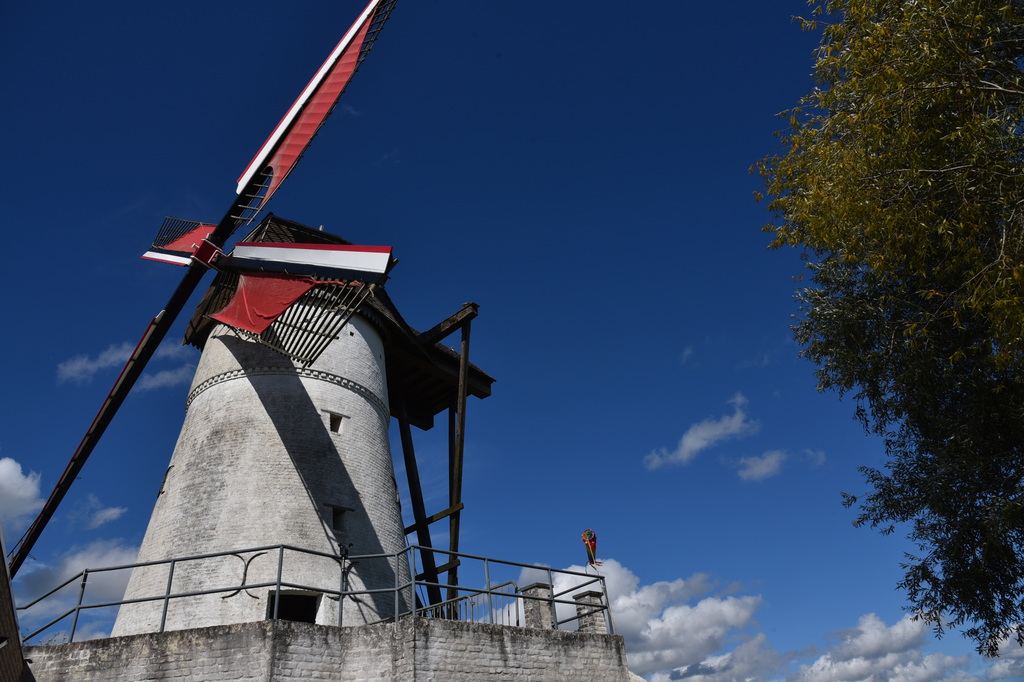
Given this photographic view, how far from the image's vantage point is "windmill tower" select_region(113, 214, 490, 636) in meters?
12.8

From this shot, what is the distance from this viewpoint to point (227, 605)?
1230 cm

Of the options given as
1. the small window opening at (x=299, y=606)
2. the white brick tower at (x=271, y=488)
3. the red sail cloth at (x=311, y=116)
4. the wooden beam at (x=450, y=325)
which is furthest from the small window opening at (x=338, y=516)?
the red sail cloth at (x=311, y=116)

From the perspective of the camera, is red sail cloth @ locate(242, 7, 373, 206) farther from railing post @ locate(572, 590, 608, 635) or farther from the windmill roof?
railing post @ locate(572, 590, 608, 635)

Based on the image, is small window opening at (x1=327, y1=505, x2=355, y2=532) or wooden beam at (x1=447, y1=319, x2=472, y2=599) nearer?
small window opening at (x1=327, y1=505, x2=355, y2=532)

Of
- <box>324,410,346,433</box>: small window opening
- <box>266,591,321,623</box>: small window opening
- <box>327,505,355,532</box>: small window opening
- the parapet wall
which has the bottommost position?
the parapet wall

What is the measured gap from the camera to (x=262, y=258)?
1526 cm

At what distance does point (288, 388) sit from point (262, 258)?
2815 millimetres

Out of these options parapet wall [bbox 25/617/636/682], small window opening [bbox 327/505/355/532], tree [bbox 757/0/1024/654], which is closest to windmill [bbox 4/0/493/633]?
small window opening [bbox 327/505/355/532]

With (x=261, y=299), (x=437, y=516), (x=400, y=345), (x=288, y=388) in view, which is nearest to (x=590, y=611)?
(x=437, y=516)

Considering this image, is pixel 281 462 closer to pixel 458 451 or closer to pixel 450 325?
pixel 458 451

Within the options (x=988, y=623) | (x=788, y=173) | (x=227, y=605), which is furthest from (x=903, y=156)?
(x=227, y=605)

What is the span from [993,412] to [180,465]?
50.3ft

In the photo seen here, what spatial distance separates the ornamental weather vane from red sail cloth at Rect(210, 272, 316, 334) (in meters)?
0.03

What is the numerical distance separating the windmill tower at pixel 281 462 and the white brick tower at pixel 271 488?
0.03 meters
